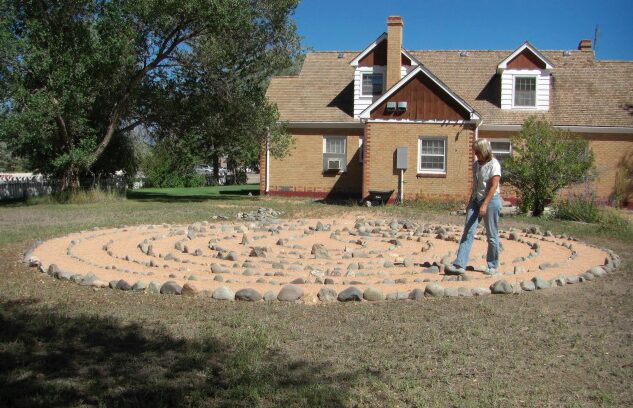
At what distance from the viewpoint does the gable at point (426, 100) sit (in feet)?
70.9

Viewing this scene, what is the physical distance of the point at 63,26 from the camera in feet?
67.0

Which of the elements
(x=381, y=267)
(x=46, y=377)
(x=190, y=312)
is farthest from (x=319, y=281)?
(x=46, y=377)

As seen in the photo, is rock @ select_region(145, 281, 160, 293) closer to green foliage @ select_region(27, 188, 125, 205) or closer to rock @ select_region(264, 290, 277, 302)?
rock @ select_region(264, 290, 277, 302)

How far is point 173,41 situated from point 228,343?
19378mm

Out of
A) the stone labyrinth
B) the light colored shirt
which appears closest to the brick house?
the stone labyrinth

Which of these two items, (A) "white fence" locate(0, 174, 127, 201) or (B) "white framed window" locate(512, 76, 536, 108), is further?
(A) "white fence" locate(0, 174, 127, 201)

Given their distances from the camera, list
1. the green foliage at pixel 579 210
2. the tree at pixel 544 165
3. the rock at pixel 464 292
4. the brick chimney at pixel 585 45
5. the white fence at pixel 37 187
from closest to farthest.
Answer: the rock at pixel 464 292 < the green foliage at pixel 579 210 < the tree at pixel 544 165 < the white fence at pixel 37 187 < the brick chimney at pixel 585 45

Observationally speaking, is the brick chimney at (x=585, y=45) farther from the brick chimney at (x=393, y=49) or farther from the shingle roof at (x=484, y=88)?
the brick chimney at (x=393, y=49)

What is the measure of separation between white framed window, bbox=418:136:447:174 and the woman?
44.9 feet

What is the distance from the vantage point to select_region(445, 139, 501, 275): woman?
8406 millimetres

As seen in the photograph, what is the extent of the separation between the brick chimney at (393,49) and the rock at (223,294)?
18.6 metres

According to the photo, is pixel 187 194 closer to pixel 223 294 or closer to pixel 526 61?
pixel 526 61

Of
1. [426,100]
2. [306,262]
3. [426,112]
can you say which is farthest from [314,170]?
[306,262]

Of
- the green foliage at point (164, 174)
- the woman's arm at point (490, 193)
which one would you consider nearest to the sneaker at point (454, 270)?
the woman's arm at point (490, 193)
